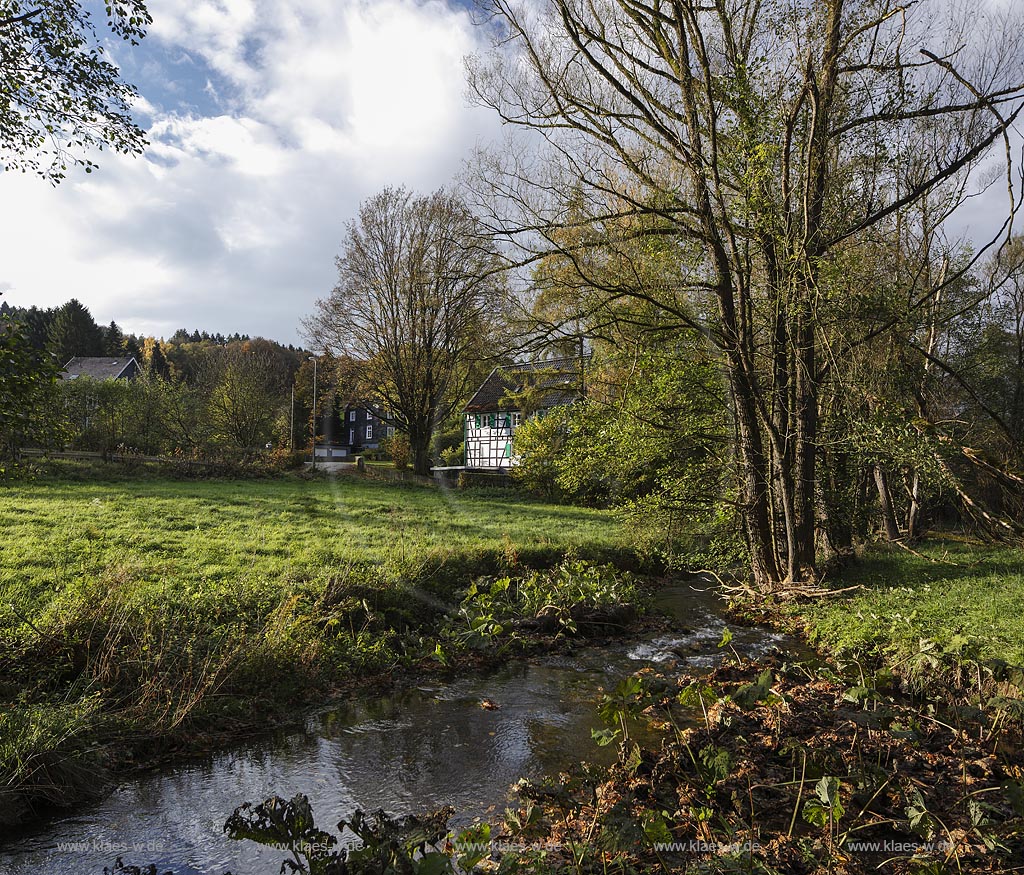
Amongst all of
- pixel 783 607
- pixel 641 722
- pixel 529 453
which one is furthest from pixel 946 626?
pixel 529 453

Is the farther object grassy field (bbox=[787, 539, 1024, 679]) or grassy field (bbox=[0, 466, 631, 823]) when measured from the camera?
grassy field (bbox=[787, 539, 1024, 679])

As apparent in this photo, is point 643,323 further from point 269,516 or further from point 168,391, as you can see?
point 168,391

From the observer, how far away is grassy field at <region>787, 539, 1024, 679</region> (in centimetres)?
642

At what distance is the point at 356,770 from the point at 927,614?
24.6ft

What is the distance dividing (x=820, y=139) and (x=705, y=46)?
2.41 metres

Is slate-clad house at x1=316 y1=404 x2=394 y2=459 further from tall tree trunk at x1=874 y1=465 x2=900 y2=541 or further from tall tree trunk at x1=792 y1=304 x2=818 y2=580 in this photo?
tall tree trunk at x1=792 y1=304 x2=818 y2=580

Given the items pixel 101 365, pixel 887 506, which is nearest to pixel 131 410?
pixel 887 506

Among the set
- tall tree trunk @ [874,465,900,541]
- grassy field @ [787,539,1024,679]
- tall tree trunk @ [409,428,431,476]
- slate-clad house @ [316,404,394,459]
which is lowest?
grassy field @ [787,539,1024,679]

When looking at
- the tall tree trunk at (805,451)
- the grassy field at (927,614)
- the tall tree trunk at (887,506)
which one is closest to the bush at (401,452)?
the tall tree trunk at (887,506)

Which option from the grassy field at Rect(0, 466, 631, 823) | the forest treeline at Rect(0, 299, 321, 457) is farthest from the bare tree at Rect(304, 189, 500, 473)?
the grassy field at Rect(0, 466, 631, 823)

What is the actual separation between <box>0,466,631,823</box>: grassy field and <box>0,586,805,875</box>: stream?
459 millimetres

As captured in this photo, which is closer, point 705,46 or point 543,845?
point 543,845

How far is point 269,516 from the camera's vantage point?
1598cm

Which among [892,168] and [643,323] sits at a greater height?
[892,168]
